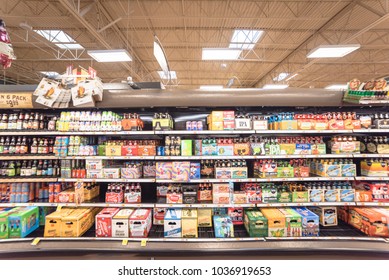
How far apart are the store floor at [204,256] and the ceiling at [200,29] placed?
165 inches

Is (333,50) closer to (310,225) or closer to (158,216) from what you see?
(310,225)

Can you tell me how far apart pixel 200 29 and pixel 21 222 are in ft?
27.8

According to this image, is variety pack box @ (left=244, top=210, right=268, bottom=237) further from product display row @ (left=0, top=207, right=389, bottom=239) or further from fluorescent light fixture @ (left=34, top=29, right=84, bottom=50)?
fluorescent light fixture @ (left=34, top=29, right=84, bottom=50)

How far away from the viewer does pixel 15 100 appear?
331cm

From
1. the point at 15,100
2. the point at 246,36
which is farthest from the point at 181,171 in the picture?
the point at 246,36

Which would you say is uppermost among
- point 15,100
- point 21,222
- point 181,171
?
point 15,100

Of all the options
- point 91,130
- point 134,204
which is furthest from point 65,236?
point 91,130

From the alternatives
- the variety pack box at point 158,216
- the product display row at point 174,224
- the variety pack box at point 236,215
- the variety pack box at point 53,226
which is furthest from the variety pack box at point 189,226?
the variety pack box at point 53,226

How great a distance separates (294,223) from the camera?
10.1ft

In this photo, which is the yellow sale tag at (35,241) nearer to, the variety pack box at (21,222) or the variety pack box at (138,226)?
the variety pack box at (21,222)

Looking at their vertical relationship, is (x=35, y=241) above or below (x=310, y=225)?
below

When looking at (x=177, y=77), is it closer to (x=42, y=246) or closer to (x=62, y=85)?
(x=62, y=85)

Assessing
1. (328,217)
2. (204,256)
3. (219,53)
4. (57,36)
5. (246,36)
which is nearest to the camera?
(204,256)
